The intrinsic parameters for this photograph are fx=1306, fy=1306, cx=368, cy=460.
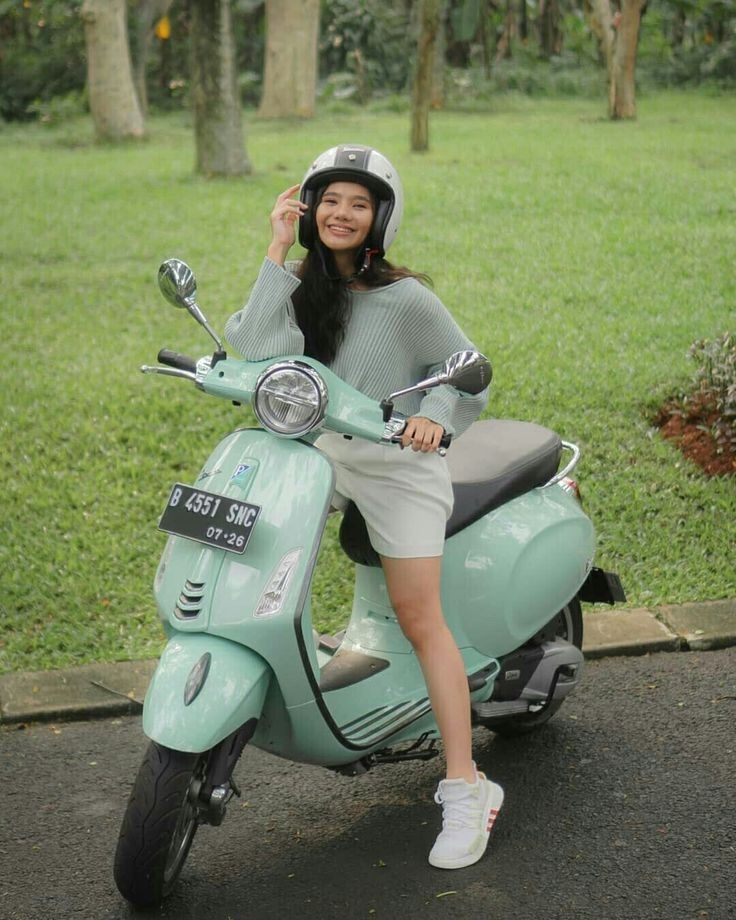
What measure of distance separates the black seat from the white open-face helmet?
696 mm

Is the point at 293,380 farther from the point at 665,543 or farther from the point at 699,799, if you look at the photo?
the point at 665,543

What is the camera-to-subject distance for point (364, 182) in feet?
10.2

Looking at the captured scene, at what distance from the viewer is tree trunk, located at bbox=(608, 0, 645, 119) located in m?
15.8

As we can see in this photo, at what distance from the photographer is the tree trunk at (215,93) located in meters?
11.7

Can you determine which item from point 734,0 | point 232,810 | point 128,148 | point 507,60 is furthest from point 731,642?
point 507,60

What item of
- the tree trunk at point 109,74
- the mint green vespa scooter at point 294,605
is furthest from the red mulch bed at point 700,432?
the tree trunk at point 109,74

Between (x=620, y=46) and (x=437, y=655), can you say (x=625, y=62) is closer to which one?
(x=620, y=46)

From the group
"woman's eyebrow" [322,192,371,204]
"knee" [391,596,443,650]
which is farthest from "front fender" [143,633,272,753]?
"woman's eyebrow" [322,192,371,204]

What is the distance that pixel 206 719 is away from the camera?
280 centimetres

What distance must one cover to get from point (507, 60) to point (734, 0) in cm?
737

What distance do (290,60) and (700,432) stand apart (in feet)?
55.9

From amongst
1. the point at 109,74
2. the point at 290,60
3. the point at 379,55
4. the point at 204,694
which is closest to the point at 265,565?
the point at 204,694

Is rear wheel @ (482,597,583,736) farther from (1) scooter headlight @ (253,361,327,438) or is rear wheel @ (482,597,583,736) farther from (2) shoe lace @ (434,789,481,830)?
(1) scooter headlight @ (253,361,327,438)

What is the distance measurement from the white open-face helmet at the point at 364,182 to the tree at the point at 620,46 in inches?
540
